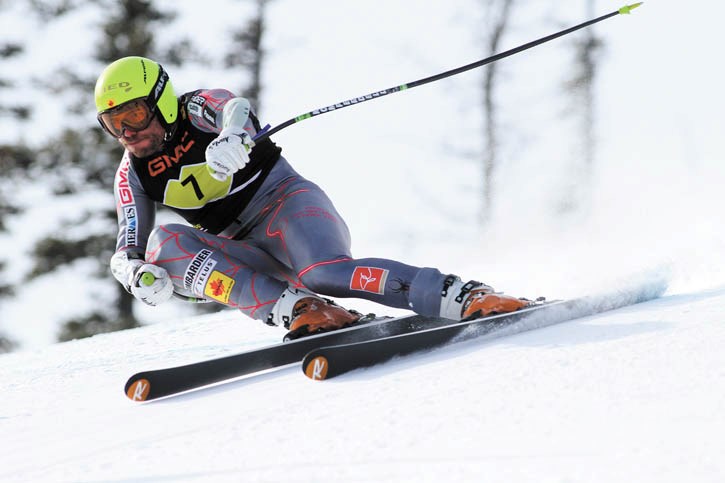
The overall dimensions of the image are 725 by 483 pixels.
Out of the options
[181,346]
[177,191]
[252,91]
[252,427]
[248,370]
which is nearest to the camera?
[252,427]

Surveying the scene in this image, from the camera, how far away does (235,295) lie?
338 cm

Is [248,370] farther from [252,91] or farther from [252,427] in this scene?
[252,91]

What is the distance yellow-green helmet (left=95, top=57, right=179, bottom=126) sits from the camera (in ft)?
11.1

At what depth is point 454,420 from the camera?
6.07 feet

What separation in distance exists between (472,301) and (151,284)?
129 cm

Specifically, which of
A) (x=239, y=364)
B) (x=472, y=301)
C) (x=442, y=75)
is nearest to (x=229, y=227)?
(x=239, y=364)

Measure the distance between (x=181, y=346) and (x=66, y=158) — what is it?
943 cm

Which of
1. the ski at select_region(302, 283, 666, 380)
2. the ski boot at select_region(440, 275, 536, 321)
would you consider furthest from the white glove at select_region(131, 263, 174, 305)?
the ski boot at select_region(440, 275, 536, 321)

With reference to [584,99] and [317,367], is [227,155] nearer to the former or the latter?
[317,367]

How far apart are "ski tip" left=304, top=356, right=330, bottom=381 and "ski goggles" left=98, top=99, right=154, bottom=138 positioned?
1.47 m

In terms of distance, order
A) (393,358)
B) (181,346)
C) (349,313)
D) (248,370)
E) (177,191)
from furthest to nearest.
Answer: (181,346) → (177,191) → (349,313) → (248,370) → (393,358)

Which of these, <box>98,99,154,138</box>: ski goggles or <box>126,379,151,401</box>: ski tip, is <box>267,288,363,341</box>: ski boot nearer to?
<box>126,379,151,401</box>: ski tip

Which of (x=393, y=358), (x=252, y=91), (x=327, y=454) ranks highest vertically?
(x=252, y=91)

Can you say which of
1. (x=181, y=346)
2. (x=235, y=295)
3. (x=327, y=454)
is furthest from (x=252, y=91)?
(x=327, y=454)
